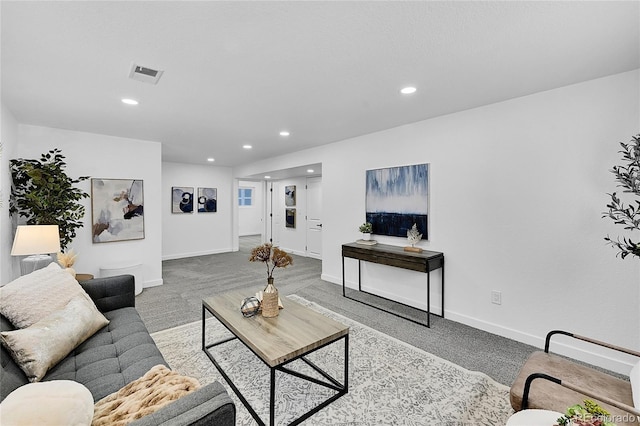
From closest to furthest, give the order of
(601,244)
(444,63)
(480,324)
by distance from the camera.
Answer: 1. (444,63)
2. (601,244)
3. (480,324)

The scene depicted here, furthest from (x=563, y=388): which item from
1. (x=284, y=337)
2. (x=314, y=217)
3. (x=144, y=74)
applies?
(x=314, y=217)

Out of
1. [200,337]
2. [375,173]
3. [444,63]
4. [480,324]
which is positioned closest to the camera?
[444,63]

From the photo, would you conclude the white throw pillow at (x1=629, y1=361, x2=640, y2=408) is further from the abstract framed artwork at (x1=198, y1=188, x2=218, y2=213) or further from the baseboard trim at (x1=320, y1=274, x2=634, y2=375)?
the abstract framed artwork at (x1=198, y1=188, x2=218, y2=213)

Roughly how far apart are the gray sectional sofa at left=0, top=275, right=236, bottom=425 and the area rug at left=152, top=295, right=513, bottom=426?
568 millimetres

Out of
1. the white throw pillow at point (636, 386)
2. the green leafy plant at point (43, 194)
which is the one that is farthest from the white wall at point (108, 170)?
the white throw pillow at point (636, 386)

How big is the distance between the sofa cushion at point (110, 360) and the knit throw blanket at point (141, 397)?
165 millimetres

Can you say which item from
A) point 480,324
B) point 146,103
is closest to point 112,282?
point 146,103

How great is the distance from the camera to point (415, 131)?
144 inches

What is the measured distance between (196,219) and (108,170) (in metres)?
3.09

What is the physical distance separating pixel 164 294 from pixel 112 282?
198cm

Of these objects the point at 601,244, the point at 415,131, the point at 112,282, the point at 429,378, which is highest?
the point at 415,131

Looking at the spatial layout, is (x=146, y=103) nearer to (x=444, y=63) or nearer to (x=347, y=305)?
(x=444, y=63)

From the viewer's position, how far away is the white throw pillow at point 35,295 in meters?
1.67

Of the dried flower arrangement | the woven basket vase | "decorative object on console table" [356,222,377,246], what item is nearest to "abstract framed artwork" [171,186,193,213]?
"decorative object on console table" [356,222,377,246]
